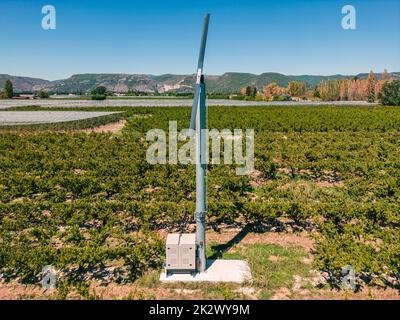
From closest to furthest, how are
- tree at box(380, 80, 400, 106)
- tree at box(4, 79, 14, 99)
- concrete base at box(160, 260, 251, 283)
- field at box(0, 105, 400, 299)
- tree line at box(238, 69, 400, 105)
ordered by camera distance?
field at box(0, 105, 400, 299) < concrete base at box(160, 260, 251, 283) < tree at box(380, 80, 400, 106) < tree at box(4, 79, 14, 99) < tree line at box(238, 69, 400, 105)

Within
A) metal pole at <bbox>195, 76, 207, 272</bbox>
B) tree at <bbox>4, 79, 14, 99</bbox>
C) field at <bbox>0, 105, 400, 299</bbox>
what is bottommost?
field at <bbox>0, 105, 400, 299</bbox>

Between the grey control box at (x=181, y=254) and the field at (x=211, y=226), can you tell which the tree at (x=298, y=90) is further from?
the grey control box at (x=181, y=254)

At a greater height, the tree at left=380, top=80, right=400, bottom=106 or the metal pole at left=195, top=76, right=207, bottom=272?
the tree at left=380, top=80, right=400, bottom=106

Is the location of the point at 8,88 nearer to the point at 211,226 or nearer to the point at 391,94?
the point at 391,94

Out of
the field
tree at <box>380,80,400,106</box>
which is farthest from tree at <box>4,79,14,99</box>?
tree at <box>380,80,400,106</box>

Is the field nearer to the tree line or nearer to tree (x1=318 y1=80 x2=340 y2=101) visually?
the tree line

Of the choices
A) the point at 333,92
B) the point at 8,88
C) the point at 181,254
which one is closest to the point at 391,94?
the point at 333,92

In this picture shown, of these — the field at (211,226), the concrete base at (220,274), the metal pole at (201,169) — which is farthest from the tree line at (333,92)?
the metal pole at (201,169)
